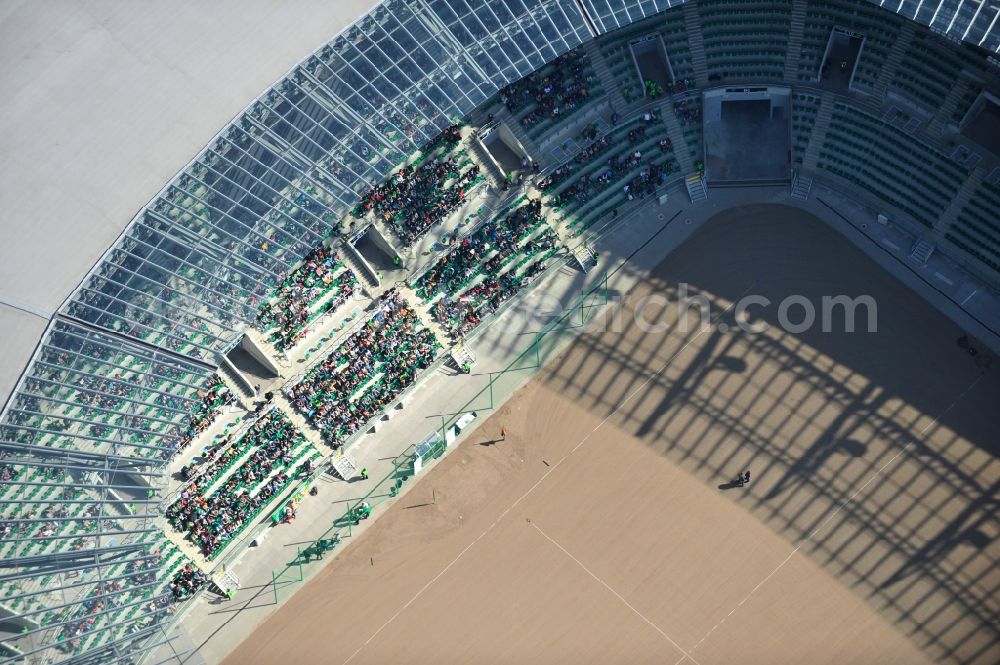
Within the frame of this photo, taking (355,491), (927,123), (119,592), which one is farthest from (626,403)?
(119,592)

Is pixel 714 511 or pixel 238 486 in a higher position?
pixel 238 486

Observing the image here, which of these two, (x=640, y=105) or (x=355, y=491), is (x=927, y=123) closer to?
(x=640, y=105)

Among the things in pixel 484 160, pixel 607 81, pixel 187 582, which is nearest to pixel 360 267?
pixel 484 160

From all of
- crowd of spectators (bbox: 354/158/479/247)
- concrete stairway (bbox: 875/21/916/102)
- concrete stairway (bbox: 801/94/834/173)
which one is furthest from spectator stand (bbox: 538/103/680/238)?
concrete stairway (bbox: 875/21/916/102)

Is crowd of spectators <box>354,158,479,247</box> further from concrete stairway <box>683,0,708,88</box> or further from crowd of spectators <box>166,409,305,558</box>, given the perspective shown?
concrete stairway <box>683,0,708,88</box>

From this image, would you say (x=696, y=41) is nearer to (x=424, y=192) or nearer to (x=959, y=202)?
(x=959, y=202)

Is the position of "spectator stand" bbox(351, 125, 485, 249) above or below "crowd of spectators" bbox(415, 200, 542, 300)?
above
